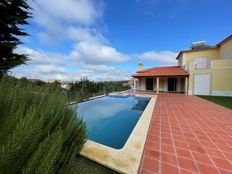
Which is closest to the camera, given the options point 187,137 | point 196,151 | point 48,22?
point 196,151

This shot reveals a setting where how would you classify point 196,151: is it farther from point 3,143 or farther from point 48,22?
point 48,22

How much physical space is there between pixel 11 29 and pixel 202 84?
22606mm

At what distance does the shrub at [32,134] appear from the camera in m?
1.15

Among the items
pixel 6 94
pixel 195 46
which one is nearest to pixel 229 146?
pixel 6 94

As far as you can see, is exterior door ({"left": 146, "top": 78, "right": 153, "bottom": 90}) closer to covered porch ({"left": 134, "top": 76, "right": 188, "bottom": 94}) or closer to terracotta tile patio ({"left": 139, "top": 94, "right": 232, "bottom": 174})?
covered porch ({"left": 134, "top": 76, "right": 188, "bottom": 94})

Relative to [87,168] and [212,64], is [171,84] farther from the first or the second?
[87,168]

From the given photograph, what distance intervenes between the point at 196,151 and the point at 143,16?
17527 millimetres

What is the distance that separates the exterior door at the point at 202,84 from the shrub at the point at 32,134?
18881 mm

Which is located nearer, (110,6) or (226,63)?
(110,6)

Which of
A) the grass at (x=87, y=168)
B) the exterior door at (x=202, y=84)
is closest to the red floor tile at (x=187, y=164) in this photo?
the grass at (x=87, y=168)

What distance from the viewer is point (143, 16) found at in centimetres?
1680

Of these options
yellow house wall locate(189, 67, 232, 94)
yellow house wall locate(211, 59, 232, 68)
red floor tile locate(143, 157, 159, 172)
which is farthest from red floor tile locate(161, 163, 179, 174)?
yellow house wall locate(211, 59, 232, 68)

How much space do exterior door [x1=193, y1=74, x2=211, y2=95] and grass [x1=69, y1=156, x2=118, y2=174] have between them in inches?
738

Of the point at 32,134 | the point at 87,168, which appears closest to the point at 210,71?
the point at 87,168
